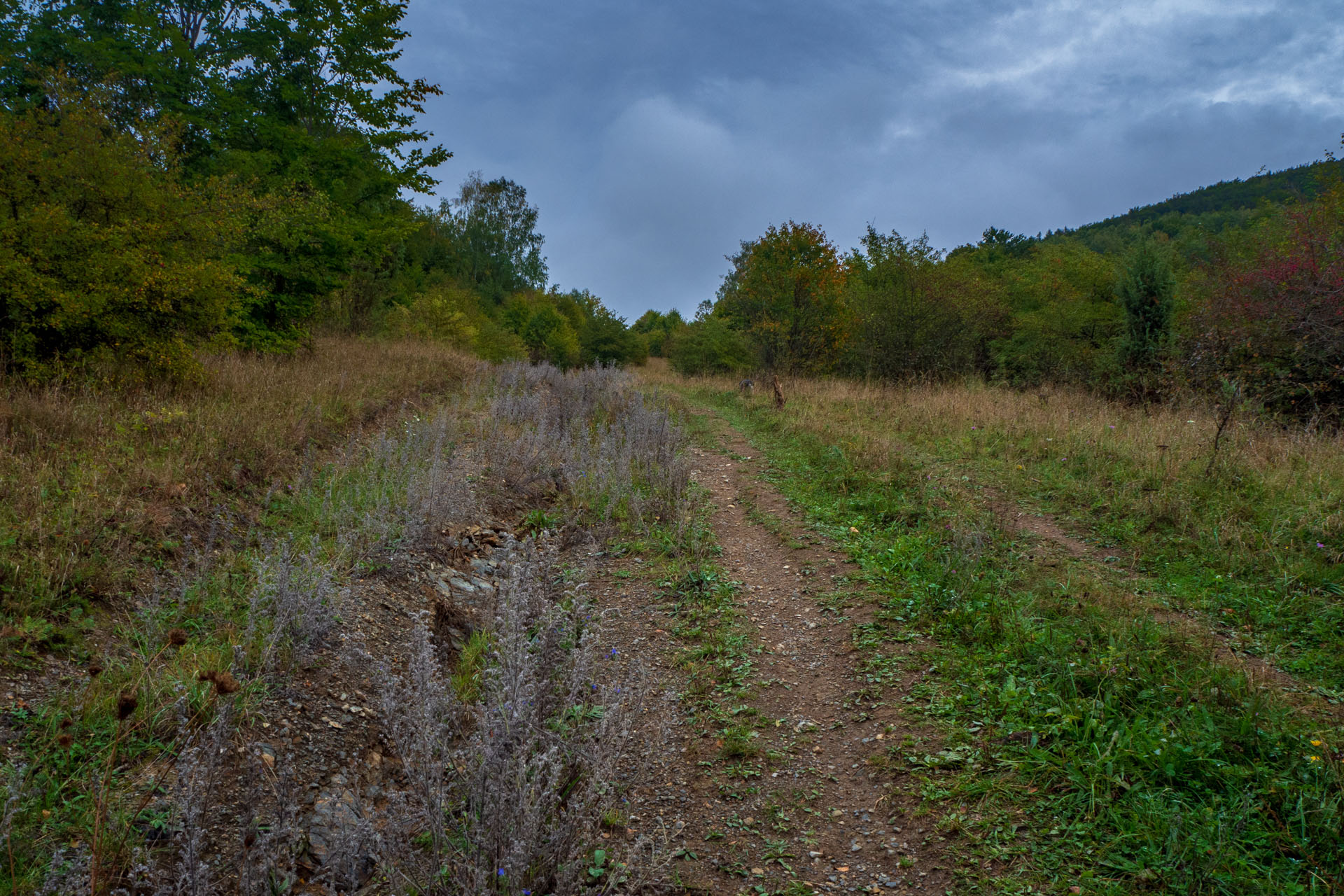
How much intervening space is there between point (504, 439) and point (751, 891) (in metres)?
7.14

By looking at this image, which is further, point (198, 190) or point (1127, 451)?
point (198, 190)

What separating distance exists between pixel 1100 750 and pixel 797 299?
21.9 m

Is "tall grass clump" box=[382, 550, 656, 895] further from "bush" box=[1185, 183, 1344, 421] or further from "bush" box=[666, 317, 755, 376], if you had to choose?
"bush" box=[666, 317, 755, 376]

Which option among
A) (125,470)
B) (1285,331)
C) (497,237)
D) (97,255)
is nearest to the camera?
(125,470)

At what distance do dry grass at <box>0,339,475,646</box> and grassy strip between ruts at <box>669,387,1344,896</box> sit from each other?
465cm

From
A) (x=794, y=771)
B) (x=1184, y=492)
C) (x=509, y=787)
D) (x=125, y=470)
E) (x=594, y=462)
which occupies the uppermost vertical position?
(x=125, y=470)

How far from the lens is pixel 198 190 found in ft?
30.1

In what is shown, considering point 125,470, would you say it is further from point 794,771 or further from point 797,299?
point 797,299

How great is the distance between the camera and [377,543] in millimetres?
4625

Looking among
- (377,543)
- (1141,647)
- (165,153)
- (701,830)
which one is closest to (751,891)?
(701,830)

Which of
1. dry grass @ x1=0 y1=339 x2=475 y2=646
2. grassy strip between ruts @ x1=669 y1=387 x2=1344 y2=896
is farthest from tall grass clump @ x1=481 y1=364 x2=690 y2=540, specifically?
grassy strip between ruts @ x1=669 y1=387 x2=1344 y2=896

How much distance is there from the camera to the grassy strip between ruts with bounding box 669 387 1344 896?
231 cm

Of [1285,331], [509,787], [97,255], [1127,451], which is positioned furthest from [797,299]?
[509,787]

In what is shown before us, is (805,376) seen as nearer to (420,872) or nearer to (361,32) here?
(361,32)
